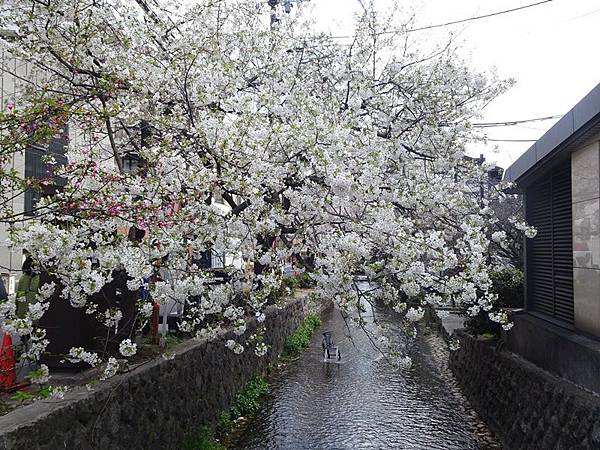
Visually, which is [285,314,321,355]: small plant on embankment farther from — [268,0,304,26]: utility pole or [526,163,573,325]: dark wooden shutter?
[268,0,304,26]: utility pole

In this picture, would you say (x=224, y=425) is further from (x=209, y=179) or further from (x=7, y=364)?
(x=209, y=179)

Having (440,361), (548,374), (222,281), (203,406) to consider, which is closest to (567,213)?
(548,374)

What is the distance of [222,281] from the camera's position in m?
6.75

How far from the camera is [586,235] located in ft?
21.9

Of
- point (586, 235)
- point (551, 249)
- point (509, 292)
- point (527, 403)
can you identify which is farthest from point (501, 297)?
point (586, 235)

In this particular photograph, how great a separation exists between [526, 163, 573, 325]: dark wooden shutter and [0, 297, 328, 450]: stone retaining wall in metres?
5.37

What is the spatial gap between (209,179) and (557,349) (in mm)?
4885

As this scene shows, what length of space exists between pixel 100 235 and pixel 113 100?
6.42 ft

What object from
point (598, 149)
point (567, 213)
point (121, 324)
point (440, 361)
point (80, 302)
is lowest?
point (440, 361)

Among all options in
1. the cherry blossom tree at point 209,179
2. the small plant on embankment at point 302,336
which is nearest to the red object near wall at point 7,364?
the cherry blossom tree at point 209,179

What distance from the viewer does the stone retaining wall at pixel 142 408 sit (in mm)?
4148

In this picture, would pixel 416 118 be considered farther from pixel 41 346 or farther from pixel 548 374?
pixel 41 346

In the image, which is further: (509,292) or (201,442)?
(509,292)

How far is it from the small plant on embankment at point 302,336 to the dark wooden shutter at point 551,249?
7709mm
